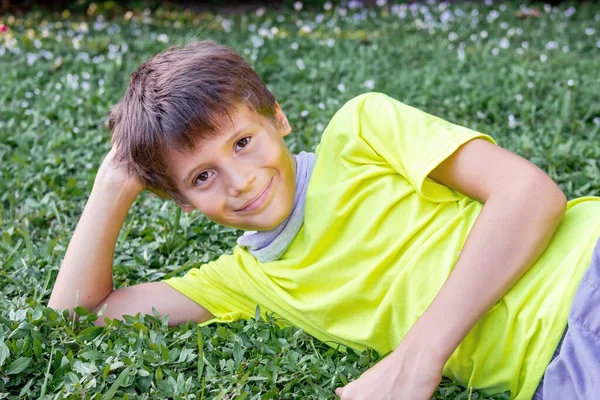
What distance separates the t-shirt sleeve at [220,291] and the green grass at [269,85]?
0.06m

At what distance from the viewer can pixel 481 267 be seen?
186 cm

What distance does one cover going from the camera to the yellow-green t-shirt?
75.6 inches

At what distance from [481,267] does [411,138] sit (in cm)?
40

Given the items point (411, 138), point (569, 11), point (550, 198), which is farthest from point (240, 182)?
point (569, 11)

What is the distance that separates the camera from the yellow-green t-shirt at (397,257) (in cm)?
192

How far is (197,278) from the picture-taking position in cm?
242

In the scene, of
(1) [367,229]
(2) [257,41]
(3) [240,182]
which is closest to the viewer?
(3) [240,182]

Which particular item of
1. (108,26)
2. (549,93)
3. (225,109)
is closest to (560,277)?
(225,109)

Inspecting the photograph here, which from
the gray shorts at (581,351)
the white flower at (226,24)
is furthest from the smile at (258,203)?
the white flower at (226,24)

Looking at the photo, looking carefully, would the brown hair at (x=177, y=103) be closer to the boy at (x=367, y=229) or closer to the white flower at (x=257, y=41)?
the boy at (x=367, y=229)

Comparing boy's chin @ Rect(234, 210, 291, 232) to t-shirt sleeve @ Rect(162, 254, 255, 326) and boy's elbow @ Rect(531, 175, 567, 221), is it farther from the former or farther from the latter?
boy's elbow @ Rect(531, 175, 567, 221)

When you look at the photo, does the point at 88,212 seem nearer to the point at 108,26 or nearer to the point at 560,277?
the point at 560,277

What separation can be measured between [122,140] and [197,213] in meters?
0.94

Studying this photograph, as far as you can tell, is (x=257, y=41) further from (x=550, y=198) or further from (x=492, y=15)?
(x=550, y=198)
